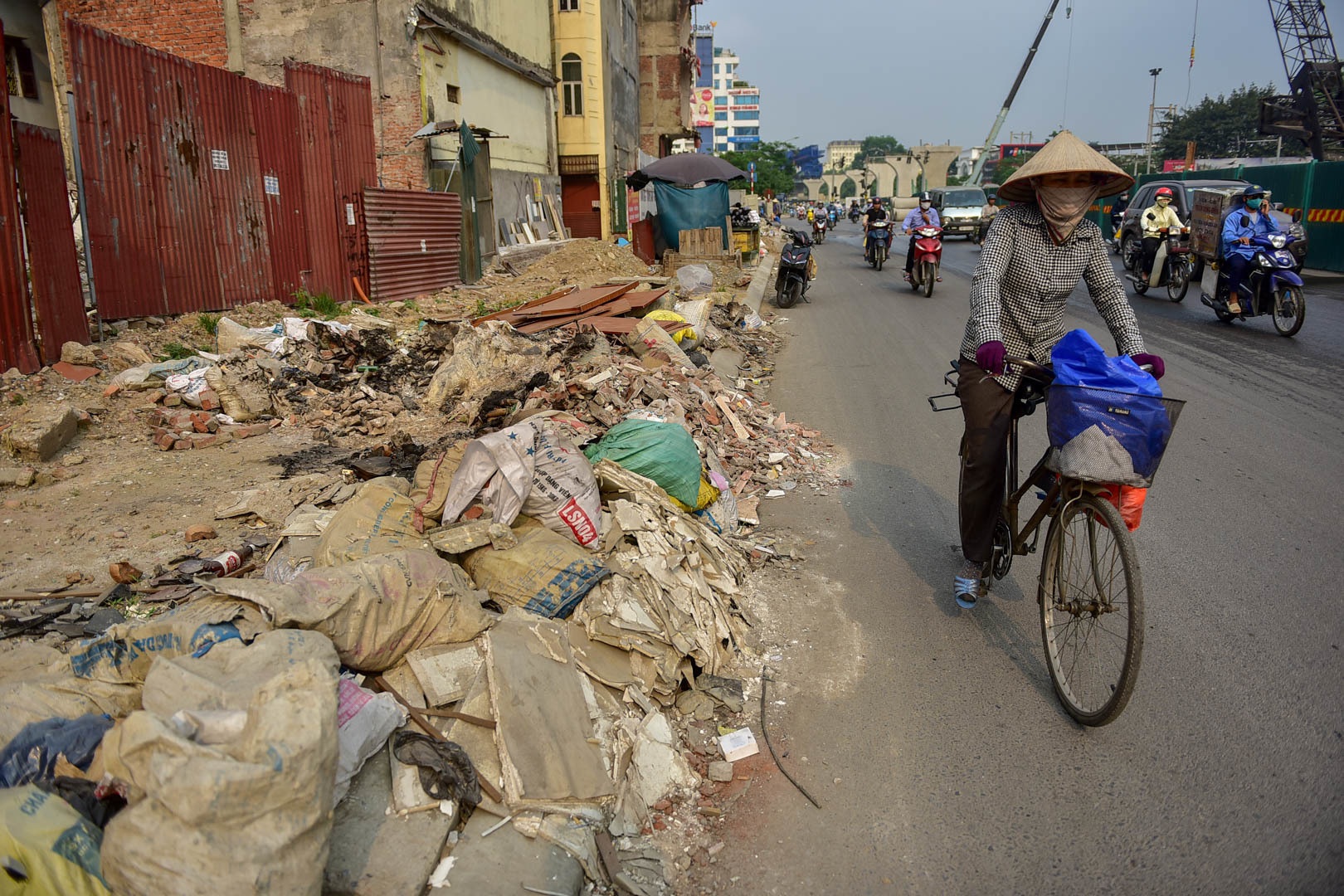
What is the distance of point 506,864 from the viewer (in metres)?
2.56

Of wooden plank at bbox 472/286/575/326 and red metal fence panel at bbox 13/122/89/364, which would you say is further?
wooden plank at bbox 472/286/575/326

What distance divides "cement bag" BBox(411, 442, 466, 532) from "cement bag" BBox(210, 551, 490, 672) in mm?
789

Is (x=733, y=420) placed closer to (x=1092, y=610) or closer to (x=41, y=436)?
(x=1092, y=610)

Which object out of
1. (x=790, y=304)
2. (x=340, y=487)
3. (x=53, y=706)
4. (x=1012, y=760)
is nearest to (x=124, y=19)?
(x=790, y=304)

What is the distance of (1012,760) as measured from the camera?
323 centimetres

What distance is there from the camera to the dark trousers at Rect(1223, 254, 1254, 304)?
11914mm

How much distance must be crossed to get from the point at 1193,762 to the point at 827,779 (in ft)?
4.34

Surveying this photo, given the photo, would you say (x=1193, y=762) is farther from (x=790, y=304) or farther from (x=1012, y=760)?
(x=790, y=304)

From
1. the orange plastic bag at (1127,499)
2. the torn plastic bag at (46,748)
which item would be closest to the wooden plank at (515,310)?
the orange plastic bag at (1127,499)

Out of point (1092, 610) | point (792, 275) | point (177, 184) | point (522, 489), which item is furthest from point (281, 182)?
point (1092, 610)

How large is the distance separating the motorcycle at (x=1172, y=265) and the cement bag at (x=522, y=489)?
47.7 ft

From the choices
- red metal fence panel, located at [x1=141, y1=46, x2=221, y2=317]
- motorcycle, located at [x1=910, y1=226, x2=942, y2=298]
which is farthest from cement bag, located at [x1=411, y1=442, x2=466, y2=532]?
motorcycle, located at [x1=910, y1=226, x2=942, y2=298]

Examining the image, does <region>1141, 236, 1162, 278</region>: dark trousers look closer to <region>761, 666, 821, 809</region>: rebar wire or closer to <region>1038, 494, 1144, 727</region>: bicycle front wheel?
<region>1038, 494, 1144, 727</region>: bicycle front wheel

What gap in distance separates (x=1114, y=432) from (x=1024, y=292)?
123cm
